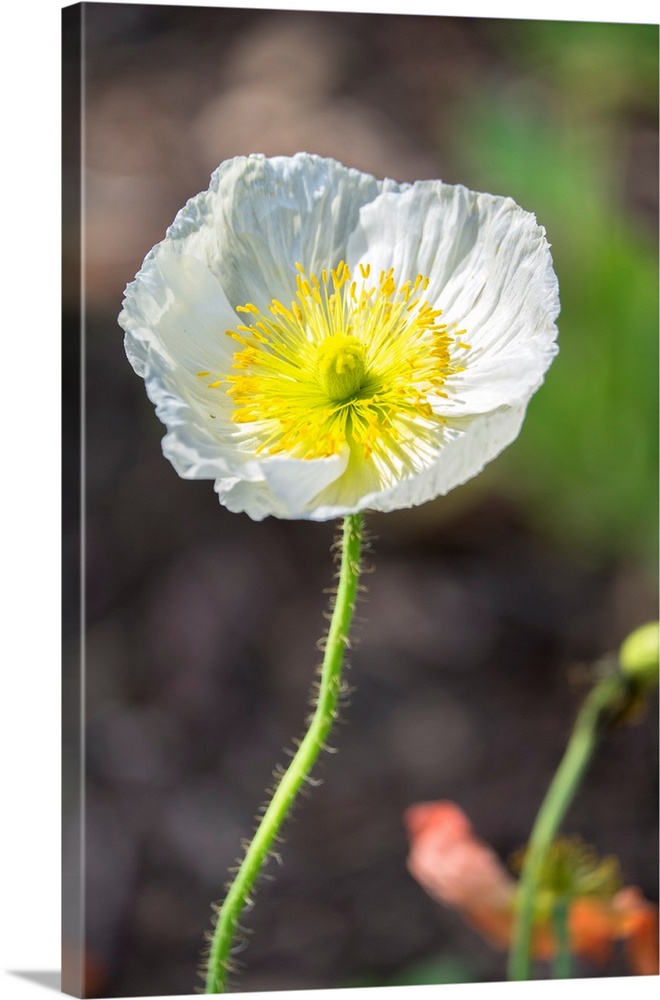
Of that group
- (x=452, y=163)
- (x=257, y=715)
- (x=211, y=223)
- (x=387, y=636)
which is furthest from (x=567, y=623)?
(x=211, y=223)

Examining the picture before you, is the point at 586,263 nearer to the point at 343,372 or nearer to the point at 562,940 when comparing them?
the point at 343,372

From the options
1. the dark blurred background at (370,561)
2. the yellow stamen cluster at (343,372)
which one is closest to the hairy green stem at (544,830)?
the dark blurred background at (370,561)

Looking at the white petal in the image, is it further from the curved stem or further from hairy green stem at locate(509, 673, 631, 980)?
hairy green stem at locate(509, 673, 631, 980)

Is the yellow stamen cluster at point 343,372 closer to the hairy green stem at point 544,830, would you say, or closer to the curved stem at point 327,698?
the curved stem at point 327,698

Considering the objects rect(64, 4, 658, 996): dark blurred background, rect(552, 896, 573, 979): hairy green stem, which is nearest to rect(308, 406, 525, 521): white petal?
rect(64, 4, 658, 996): dark blurred background

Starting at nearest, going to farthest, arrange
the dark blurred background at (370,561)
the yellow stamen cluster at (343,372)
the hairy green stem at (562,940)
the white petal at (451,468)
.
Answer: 1. the white petal at (451,468)
2. the yellow stamen cluster at (343,372)
3. the dark blurred background at (370,561)
4. the hairy green stem at (562,940)

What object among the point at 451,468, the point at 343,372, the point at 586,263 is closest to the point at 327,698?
the point at 451,468

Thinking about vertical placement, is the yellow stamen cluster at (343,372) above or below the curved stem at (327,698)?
above
